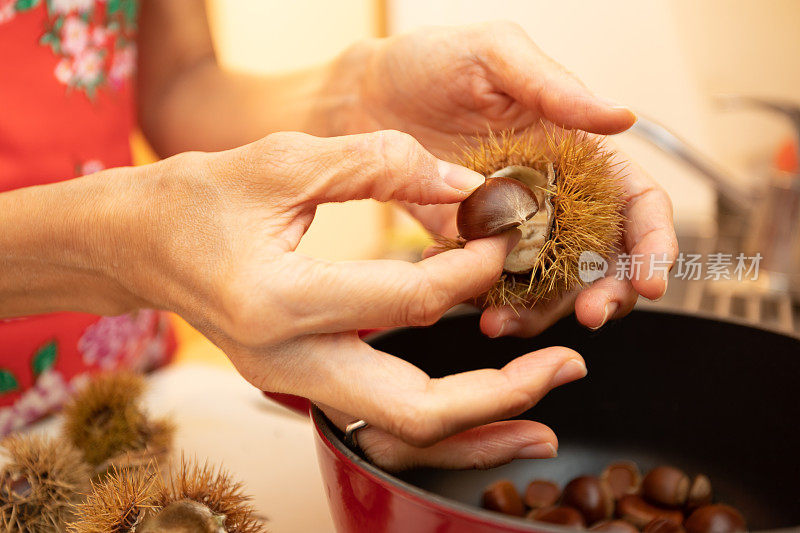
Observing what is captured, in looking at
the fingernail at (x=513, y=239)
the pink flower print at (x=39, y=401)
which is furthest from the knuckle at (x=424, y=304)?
the pink flower print at (x=39, y=401)

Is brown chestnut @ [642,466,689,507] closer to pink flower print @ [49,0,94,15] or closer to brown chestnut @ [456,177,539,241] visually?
brown chestnut @ [456,177,539,241]

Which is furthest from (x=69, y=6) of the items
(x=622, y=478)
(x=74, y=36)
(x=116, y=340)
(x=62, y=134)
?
(x=622, y=478)

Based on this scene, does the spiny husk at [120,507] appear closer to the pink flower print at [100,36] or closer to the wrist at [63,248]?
the wrist at [63,248]

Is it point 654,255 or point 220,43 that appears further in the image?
point 220,43

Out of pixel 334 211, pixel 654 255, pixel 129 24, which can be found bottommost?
pixel 334 211

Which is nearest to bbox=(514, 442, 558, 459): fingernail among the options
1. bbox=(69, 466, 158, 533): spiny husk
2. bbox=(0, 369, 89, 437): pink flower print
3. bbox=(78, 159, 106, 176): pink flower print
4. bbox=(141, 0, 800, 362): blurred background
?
bbox=(69, 466, 158, 533): spiny husk

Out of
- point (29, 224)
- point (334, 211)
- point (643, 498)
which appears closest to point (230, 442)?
point (29, 224)

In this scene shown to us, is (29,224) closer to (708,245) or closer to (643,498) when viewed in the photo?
(643,498)
